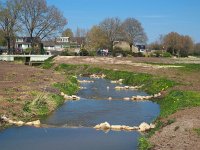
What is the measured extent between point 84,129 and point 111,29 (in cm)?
12403

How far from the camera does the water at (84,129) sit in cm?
Result: 2059

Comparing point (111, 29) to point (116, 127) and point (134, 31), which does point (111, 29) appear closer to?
point (134, 31)

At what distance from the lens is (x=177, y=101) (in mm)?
31469

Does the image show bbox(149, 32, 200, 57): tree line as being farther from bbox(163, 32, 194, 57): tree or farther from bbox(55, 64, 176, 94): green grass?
bbox(55, 64, 176, 94): green grass

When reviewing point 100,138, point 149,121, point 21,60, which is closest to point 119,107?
point 149,121

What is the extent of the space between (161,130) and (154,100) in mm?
15292

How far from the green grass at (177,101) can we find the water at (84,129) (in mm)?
898

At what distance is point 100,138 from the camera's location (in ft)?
72.7

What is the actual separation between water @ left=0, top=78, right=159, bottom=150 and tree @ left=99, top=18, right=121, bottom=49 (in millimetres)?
108257

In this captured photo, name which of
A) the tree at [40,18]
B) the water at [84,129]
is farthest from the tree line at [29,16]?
the water at [84,129]

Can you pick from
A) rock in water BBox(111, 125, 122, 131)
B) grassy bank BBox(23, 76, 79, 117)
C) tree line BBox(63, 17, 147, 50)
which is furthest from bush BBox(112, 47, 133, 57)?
rock in water BBox(111, 125, 122, 131)

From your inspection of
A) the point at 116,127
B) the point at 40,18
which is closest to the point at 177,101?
the point at 116,127

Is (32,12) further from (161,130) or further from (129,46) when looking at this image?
(161,130)

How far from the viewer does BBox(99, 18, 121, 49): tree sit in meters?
146
